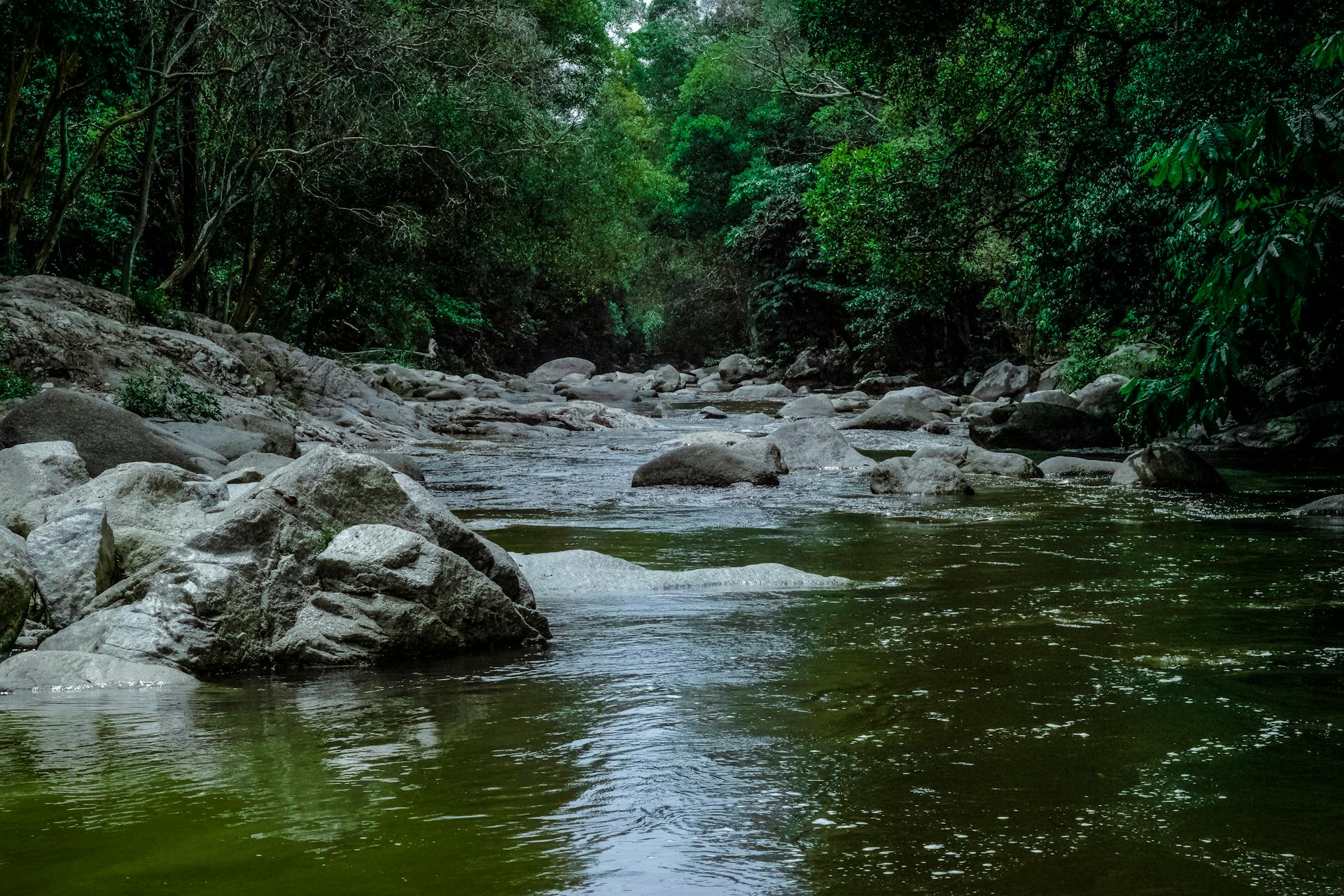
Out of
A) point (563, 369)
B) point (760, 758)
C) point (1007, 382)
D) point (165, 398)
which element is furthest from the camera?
point (563, 369)

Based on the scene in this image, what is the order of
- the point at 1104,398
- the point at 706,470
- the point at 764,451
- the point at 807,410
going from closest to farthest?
1. the point at 706,470
2. the point at 764,451
3. the point at 1104,398
4. the point at 807,410

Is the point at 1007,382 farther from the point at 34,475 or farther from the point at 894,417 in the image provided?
the point at 34,475

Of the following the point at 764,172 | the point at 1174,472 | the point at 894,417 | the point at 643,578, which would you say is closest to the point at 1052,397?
the point at 894,417

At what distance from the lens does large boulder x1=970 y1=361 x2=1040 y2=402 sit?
97.1 feet

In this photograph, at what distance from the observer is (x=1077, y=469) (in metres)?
13.7

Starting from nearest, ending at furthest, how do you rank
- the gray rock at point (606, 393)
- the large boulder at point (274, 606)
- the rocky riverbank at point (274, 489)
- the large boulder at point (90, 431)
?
1. the large boulder at point (274, 606)
2. the rocky riverbank at point (274, 489)
3. the large boulder at point (90, 431)
4. the gray rock at point (606, 393)

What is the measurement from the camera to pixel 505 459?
16750mm

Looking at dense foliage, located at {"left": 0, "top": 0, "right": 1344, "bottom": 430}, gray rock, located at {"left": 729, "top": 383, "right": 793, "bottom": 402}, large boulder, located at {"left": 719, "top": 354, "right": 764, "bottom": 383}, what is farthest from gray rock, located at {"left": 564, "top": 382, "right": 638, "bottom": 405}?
large boulder, located at {"left": 719, "top": 354, "right": 764, "bottom": 383}

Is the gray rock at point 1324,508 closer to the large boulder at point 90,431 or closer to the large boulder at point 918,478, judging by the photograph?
the large boulder at point 918,478

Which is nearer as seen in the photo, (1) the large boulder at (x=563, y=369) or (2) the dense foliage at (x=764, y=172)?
(2) the dense foliage at (x=764, y=172)

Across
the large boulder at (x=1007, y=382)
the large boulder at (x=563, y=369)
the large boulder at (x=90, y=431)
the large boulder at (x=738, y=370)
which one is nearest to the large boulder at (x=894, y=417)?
the large boulder at (x=1007, y=382)

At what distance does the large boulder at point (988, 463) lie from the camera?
13.6 m

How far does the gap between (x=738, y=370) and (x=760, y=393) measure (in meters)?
7.09

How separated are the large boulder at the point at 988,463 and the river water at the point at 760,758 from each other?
711 cm
